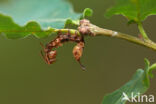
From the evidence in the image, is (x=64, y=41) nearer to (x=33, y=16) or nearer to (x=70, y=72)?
(x=33, y=16)

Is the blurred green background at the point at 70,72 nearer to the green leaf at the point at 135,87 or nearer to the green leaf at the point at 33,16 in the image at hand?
the green leaf at the point at 33,16

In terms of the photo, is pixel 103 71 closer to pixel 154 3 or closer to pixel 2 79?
pixel 2 79

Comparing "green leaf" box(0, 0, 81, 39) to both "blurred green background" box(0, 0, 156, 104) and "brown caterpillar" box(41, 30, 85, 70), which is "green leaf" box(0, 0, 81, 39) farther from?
"blurred green background" box(0, 0, 156, 104)

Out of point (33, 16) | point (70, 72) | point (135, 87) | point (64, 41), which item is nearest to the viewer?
point (64, 41)

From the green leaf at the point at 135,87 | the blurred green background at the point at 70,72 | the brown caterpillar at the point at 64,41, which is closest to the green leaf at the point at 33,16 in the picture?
the brown caterpillar at the point at 64,41

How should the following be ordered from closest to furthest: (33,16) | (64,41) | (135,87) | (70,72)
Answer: (64,41)
(135,87)
(33,16)
(70,72)

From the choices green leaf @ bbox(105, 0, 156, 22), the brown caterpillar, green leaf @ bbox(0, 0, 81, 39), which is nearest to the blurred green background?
green leaf @ bbox(0, 0, 81, 39)

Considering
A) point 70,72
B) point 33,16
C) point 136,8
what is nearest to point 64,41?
point 136,8
